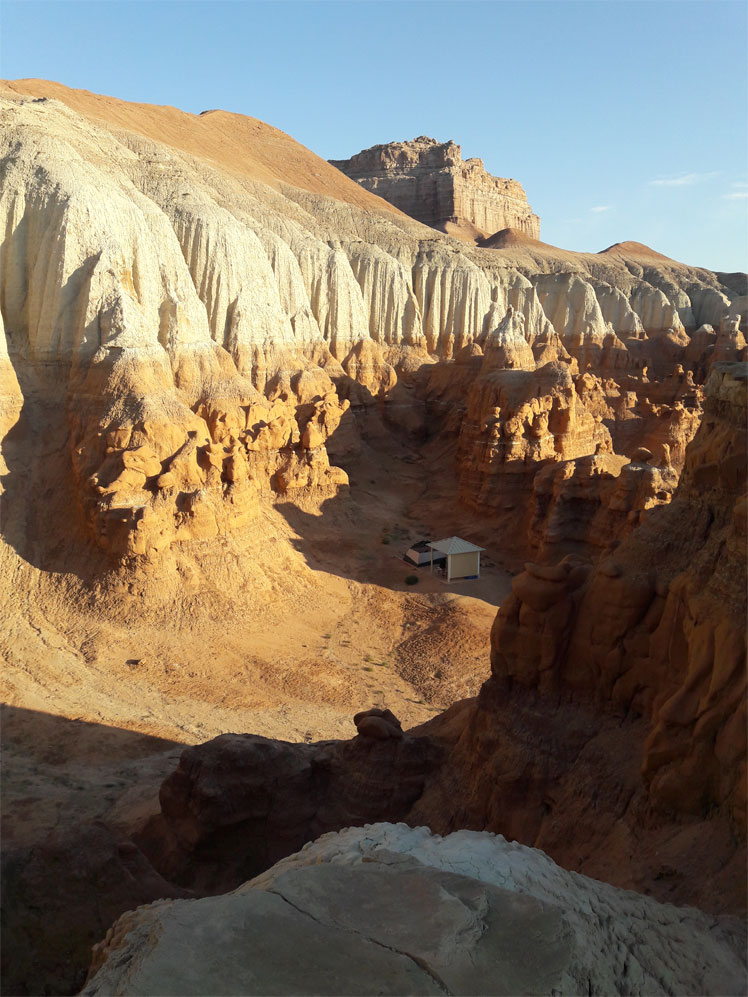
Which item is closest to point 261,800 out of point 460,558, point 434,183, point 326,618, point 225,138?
point 326,618

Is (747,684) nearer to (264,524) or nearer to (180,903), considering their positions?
(180,903)

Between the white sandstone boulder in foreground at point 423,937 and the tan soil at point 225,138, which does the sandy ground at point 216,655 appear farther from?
the tan soil at point 225,138

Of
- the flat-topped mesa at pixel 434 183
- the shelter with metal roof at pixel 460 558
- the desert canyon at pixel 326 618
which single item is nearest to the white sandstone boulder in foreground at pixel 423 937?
the desert canyon at pixel 326 618

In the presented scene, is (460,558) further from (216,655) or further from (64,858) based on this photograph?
(64,858)

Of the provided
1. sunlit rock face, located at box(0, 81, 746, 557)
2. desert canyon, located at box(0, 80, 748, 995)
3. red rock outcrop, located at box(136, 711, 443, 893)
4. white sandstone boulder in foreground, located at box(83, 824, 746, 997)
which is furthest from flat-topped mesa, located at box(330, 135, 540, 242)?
white sandstone boulder in foreground, located at box(83, 824, 746, 997)

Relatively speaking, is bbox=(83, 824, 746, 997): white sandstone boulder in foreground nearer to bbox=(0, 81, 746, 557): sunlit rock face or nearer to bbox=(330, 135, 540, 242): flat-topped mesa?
bbox=(0, 81, 746, 557): sunlit rock face

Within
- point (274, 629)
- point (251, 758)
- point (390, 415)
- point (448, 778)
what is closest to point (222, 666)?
point (274, 629)
